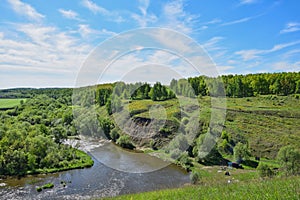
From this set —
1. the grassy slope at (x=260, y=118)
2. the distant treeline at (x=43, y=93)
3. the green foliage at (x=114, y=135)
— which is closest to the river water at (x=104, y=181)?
the grassy slope at (x=260, y=118)

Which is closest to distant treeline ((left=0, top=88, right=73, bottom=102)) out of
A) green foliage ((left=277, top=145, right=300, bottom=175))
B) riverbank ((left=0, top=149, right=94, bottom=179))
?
riverbank ((left=0, top=149, right=94, bottom=179))

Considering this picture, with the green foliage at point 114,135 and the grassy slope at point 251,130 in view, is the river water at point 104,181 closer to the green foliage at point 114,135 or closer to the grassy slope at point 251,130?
the grassy slope at point 251,130

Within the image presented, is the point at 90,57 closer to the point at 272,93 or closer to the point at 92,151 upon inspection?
the point at 92,151

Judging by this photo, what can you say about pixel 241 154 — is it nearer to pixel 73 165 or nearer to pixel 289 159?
pixel 289 159

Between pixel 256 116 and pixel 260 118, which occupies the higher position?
pixel 256 116

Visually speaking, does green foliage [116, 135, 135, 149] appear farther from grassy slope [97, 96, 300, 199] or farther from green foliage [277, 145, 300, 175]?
green foliage [277, 145, 300, 175]

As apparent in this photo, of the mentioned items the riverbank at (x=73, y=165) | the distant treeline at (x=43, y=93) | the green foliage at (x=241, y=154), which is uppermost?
the distant treeline at (x=43, y=93)

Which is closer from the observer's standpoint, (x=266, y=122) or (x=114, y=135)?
(x=114, y=135)

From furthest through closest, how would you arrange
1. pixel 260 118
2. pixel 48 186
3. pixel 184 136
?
pixel 260 118
pixel 184 136
pixel 48 186

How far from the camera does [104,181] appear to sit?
22.2 m

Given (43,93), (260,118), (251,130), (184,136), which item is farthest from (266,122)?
(43,93)

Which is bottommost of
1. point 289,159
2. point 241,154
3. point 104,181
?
point 104,181

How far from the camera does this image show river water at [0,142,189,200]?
769 inches

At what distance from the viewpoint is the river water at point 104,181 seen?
1953 cm
